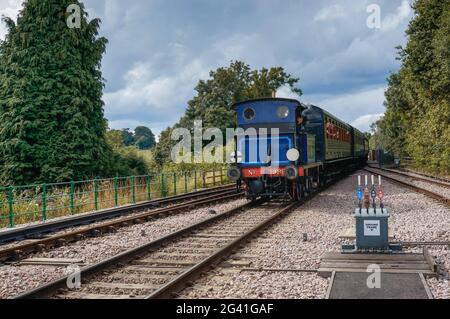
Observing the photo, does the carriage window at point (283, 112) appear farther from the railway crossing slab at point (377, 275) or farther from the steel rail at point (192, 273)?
the railway crossing slab at point (377, 275)

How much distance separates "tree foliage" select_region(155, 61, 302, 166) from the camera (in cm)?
5716

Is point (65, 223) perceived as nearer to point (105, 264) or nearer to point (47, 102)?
point (105, 264)

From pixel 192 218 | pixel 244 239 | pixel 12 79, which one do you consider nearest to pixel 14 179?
pixel 12 79

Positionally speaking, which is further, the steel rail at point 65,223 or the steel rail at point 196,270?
the steel rail at point 65,223

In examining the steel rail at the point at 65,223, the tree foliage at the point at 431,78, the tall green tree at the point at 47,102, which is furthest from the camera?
the tree foliage at the point at 431,78

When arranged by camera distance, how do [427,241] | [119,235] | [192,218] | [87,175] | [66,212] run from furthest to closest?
[87,175] < [66,212] < [192,218] < [119,235] < [427,241]

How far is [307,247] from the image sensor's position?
896 centimetres

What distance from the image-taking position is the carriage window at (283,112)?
16141mm

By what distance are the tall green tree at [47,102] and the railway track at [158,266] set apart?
1574 centimetres

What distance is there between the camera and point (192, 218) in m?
13.7

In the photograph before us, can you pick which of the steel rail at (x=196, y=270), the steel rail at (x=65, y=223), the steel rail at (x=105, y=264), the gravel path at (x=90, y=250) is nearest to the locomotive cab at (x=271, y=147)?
the gravel path at (x=90, y=250)

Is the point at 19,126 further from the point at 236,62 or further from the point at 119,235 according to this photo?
the point at 236,62

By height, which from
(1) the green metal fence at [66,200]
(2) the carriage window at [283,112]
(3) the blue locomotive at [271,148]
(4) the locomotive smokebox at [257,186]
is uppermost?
(2) the carriage window at [283,112]
